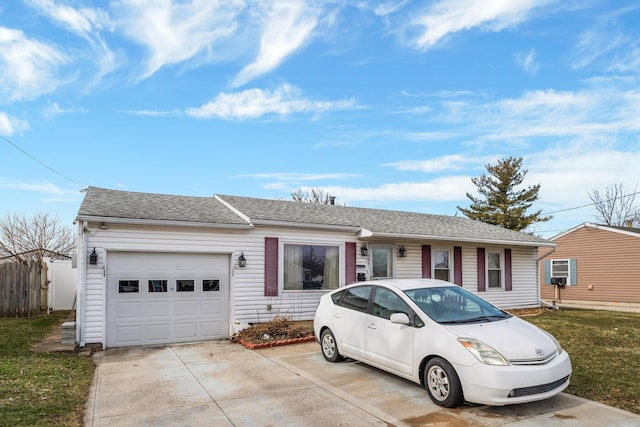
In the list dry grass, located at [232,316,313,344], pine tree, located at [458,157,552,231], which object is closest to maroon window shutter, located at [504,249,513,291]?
dry grass, located at [232,316,313,344]

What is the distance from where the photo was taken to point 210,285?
33.2 ft

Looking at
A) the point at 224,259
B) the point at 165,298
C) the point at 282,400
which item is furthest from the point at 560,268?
the point at 282,400

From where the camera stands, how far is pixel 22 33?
1088 cm

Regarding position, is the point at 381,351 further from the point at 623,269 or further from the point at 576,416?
the point at 623,269

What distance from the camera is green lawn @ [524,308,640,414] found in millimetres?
5523

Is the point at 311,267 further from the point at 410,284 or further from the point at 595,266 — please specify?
the point at 595,266

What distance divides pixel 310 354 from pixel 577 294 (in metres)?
18.7

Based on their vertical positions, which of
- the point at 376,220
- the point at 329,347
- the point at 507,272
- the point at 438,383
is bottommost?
the point at 329,347

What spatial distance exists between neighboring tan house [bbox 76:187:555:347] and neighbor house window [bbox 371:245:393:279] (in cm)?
3

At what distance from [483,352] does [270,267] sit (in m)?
6.73

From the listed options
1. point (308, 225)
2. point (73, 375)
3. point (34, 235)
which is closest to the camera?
point (73, 375)

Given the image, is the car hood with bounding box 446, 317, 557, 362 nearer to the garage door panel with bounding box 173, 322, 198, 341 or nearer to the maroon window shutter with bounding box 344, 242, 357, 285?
the garage door panel with bounding box 173, 322, 198, 341

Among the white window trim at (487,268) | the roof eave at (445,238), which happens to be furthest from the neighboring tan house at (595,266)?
the white window trim at (487,268)

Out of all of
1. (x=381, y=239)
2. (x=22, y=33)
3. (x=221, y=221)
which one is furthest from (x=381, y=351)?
(x=22, y=33)
